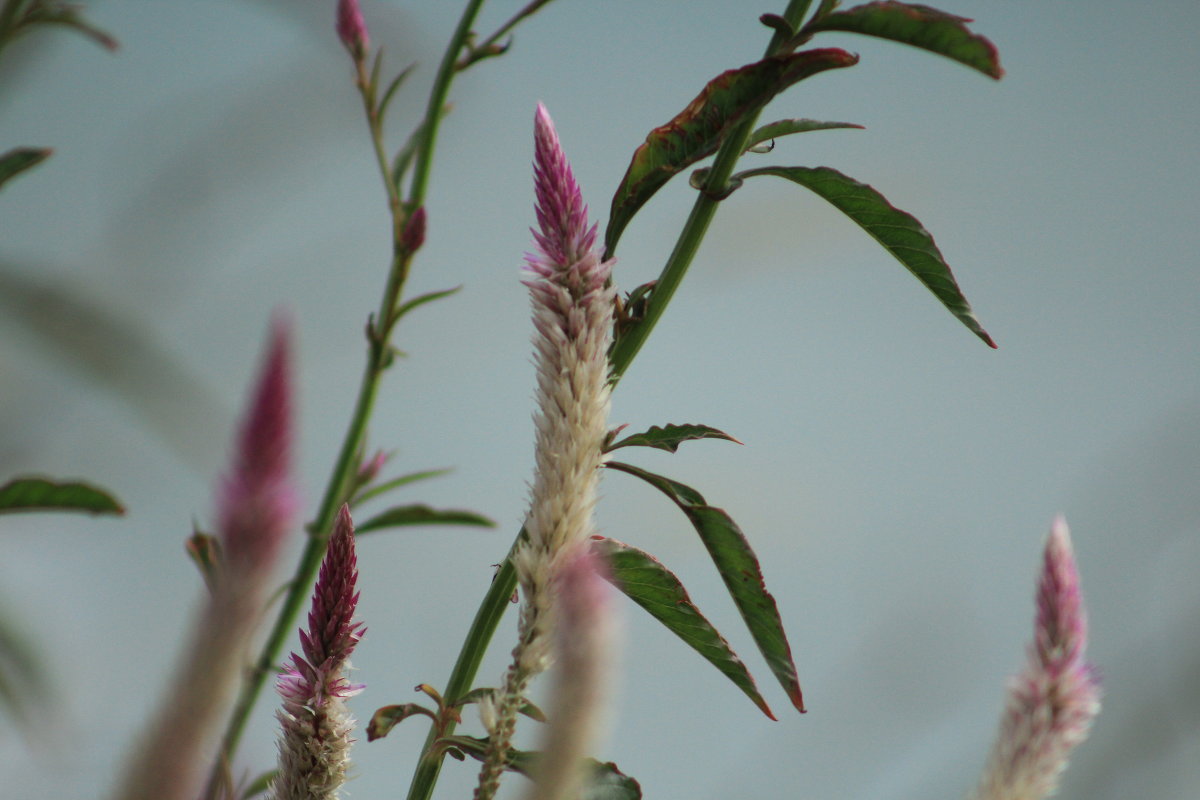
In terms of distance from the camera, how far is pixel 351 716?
9.8 inches

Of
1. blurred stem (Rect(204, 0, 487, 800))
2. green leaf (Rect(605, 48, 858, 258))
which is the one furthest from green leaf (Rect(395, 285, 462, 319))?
green leaf (Rect(605, 48, 858, 258))

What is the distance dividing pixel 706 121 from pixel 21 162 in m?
0.29

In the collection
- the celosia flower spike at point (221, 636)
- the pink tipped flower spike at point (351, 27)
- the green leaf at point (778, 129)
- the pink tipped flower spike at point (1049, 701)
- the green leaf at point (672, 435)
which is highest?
the pink tipped flower spike at point (351, 27)

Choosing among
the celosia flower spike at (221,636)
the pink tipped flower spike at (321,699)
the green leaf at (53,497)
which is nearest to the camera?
the celosia flower spike at (221,636)

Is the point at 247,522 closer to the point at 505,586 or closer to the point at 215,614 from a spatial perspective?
the point at 215,614

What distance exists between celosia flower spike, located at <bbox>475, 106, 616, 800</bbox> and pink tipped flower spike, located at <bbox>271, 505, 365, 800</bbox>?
0.12ft

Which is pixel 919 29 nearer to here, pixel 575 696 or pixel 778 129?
pixel 778 129

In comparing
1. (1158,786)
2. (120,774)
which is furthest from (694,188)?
(1158,786)

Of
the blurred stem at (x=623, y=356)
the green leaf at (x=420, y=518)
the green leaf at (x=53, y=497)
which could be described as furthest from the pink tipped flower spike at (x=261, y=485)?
the green leaf at (x=420, y=518)

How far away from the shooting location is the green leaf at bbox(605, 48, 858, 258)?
0.27 meters

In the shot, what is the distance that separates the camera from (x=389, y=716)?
11.5 inches

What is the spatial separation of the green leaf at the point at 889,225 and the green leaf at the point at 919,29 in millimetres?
45

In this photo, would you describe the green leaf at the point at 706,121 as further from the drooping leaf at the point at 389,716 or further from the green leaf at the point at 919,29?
the drooping leaf at the point at 389,716

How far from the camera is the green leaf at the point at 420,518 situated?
55cm
